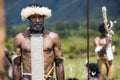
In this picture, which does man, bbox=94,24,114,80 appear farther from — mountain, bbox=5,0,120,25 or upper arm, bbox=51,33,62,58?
upper arm, bbox=51,33,62,58

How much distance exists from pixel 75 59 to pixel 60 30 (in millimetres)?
347

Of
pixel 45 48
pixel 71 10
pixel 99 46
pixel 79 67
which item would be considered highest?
pixel 71 10

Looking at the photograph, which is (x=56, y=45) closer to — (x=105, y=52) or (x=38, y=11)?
(x=38, y=11)

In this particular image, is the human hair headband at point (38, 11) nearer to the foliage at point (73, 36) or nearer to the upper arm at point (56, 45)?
the upper arm at point (56, 45)

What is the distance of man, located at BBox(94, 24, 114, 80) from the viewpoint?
4.72 m

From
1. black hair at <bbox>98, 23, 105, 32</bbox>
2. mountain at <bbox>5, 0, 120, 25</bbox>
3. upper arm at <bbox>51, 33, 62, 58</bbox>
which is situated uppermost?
mountain at <bbox>5, 0, 120, 25</bbox>

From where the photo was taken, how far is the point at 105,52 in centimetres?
480

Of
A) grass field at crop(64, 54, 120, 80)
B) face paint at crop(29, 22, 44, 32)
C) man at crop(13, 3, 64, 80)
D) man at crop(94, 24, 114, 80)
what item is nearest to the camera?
face paint at crop(29, 22, 44, 32)

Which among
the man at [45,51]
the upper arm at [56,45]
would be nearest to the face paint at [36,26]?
the man at [45,51]

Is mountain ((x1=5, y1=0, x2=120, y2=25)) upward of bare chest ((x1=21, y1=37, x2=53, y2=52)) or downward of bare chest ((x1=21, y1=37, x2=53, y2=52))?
upward

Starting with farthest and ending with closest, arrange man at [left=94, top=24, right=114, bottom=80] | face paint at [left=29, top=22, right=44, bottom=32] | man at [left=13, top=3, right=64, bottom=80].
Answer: man at [left=94, top=24, right=114, bottom=80]
man at [left=13, top=3, right=64, bottom=80]
face paint at [left=29, top=22, right=44, bottom=32]

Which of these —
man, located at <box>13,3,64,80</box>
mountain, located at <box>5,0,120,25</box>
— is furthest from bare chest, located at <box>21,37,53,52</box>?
mountain, located at <box>5,0,120,25</box>

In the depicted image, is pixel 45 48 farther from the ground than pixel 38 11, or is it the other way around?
pixel 38 11

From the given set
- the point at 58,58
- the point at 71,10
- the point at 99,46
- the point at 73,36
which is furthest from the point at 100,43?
the point at 58,58
